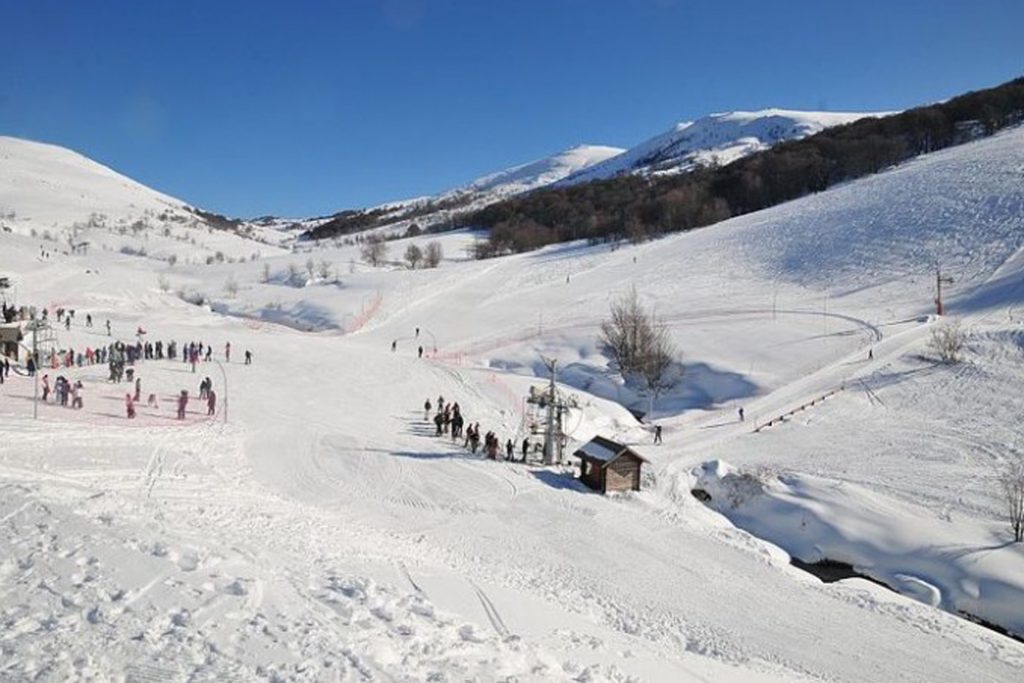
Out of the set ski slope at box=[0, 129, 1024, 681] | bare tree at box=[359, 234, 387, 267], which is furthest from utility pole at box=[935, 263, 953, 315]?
bare tree at box=[359, 234, 387, 267]

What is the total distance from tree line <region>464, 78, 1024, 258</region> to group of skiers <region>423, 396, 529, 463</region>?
69.6 m

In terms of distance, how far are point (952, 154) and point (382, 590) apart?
9893cm

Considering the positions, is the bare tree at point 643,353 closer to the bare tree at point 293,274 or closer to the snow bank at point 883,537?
the snow bank at point 883,537

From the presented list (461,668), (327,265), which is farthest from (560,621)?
(327,265)

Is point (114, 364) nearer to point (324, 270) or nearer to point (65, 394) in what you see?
point (65, 394)

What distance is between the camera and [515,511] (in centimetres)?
2078

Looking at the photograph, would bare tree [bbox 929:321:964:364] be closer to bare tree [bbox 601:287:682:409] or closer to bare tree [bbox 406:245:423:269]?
bare tree [bbox 601:287:682:409]

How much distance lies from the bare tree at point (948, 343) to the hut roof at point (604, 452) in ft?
89.8

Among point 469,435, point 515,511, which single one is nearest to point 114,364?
point 469,435

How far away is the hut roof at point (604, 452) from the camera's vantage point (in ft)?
77.5

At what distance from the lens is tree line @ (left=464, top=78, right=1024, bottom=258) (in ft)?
342

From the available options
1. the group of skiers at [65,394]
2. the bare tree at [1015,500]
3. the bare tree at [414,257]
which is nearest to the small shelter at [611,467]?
the bare tree at [1015,500]

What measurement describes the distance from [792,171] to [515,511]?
10300 cm

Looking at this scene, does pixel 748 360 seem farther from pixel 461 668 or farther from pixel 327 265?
pixel 327 265
